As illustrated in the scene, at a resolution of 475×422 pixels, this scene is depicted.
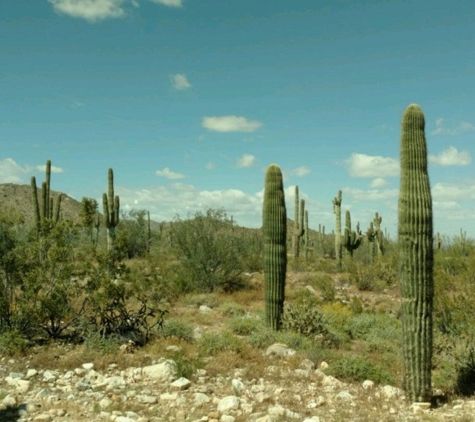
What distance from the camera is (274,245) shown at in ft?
38.0

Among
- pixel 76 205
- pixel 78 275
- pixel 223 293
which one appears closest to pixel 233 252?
pixel 223 293

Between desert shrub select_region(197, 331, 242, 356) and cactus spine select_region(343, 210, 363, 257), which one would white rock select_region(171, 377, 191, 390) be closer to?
desert shrub select_region(197, 331, 242, 356)

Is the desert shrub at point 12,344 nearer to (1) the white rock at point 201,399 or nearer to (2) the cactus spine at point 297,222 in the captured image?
(1) the white rock at point 201,399

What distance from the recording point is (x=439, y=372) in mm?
8492

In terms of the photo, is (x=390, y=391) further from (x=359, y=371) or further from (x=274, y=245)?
(x=274, y=245)

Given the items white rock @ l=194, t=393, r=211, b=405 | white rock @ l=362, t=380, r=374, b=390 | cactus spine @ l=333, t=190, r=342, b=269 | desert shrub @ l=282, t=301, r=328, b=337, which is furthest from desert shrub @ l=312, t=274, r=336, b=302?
white rock @ l=194, t=393, r=211, b=405

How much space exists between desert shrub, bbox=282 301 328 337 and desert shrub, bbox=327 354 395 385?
238 cm

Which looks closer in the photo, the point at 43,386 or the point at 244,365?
the point at 43,386

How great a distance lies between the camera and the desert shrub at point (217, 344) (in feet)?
30.5

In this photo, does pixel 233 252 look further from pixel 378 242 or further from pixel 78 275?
pixel 378 242

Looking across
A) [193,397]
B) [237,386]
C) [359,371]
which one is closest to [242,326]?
[359,371]

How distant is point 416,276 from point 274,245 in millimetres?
4619

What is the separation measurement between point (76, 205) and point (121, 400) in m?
59.9

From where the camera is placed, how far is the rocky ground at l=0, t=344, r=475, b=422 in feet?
21.3
